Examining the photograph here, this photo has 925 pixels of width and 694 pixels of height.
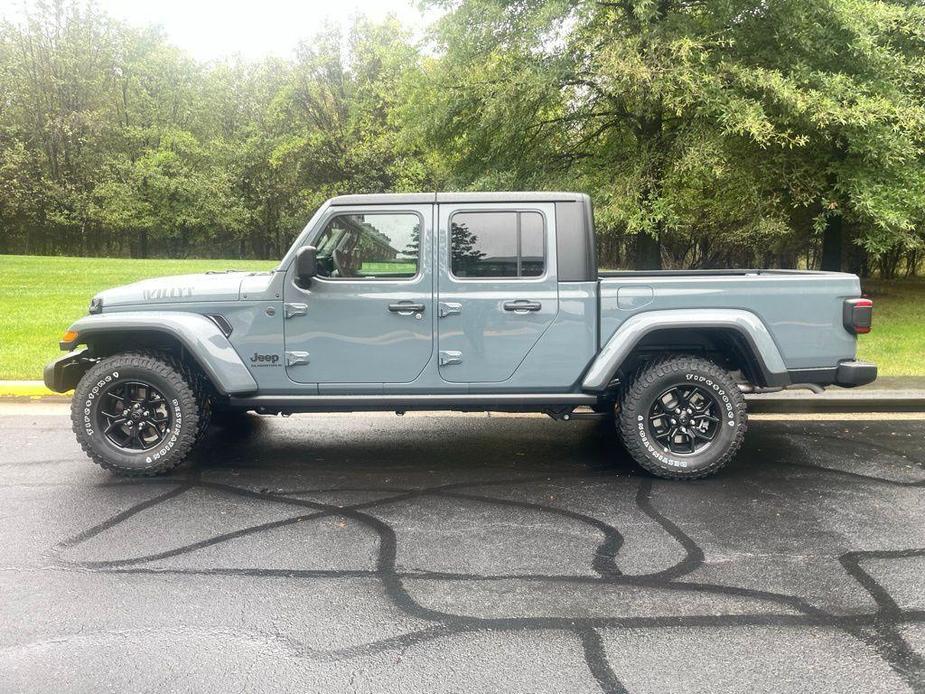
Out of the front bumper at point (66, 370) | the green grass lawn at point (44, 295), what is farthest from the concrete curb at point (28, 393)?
the front bumper at point (66, 370)

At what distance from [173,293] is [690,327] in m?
3.53

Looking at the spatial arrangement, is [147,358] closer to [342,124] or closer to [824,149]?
[824,149]

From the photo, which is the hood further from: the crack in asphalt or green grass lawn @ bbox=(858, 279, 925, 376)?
green grass lawn @ bbox=(858, 279, 925, 376)

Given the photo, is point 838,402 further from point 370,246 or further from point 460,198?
point 370,246

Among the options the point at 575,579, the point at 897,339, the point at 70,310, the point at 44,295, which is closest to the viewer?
the point at 575,579

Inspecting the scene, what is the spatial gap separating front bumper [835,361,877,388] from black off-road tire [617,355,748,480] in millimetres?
662

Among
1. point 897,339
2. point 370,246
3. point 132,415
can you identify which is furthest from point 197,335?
point 897,339

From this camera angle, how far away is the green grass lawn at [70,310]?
896 cm

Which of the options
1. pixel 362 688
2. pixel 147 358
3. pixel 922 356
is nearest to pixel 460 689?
pixel 362 688

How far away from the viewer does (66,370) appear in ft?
16.9

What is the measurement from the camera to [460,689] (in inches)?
100.0

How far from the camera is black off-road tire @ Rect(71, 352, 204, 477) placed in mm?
4922

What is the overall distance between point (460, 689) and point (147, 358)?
136 inches

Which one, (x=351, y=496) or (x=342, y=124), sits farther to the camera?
(x=342, y=124)
